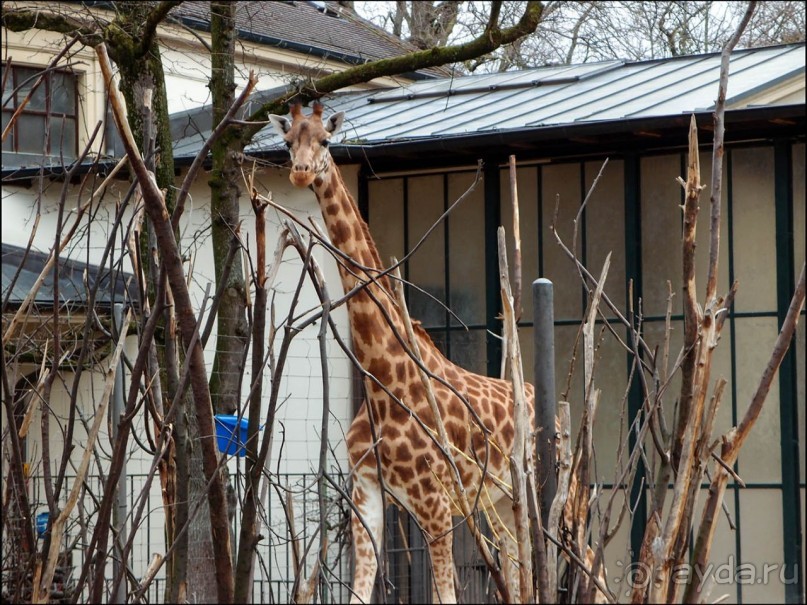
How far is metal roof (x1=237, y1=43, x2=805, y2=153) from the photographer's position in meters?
8.35

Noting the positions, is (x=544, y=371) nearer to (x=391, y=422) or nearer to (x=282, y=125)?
(x=282, y=125)

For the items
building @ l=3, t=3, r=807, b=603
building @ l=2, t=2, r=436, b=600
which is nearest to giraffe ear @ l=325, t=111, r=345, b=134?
building @ l=2, t=2, r=436, b=600

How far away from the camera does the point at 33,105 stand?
1173cm

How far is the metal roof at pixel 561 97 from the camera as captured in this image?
8.35 meters

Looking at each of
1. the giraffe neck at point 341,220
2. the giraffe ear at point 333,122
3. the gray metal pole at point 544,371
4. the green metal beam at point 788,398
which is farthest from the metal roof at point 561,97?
the gray metal pole at point 544,371

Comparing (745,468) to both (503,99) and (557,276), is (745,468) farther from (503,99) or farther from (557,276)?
(503,99)

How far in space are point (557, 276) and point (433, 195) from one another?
1.22m

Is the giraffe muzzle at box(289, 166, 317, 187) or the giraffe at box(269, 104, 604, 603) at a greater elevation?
the giraffe muzzle at box(289, 166, 317, 187)

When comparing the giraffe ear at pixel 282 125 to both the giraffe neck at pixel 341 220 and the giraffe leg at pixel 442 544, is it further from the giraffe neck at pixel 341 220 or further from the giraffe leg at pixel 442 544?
the giraffe leg at pixel 442 544

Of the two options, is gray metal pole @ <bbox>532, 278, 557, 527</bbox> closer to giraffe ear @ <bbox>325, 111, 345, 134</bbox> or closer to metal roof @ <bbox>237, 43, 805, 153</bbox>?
giraffe ear @ <bbox>325, 111, 345, 134</bbox>

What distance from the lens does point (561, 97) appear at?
385 inches

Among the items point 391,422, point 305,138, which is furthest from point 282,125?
point 391,422

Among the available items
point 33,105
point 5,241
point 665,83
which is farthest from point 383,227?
point 33,105

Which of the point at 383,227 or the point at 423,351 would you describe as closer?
the point at 423,351
